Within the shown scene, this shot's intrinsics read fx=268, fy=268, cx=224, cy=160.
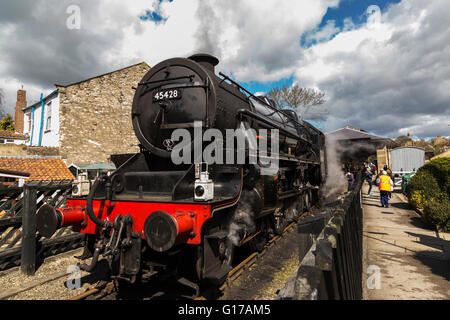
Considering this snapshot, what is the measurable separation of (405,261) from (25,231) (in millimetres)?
6212

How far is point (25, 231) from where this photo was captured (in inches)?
174

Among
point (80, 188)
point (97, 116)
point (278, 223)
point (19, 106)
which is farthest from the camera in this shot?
point (19, 106)

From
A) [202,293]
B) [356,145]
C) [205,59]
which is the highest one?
[356,145]

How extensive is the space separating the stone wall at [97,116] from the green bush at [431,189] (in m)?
13.3

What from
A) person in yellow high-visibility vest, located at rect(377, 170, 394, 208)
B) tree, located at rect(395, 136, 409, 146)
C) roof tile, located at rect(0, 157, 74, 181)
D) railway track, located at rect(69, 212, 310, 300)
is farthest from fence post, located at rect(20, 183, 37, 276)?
tree, located at rect(395, 136, 409, 146)

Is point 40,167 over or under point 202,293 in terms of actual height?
over

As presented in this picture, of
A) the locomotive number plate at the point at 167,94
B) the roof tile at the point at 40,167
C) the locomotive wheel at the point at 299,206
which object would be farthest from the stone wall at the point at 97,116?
the locomotive number plate at the point at 167,94

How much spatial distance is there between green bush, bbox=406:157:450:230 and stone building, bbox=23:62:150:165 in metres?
13.4

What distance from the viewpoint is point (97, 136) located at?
14.5 meters

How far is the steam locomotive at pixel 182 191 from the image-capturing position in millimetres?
2918

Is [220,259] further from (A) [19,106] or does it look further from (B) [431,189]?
(A) [19,106]

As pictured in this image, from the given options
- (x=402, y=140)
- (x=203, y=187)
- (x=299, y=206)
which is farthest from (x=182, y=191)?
(x=402, y=140)
